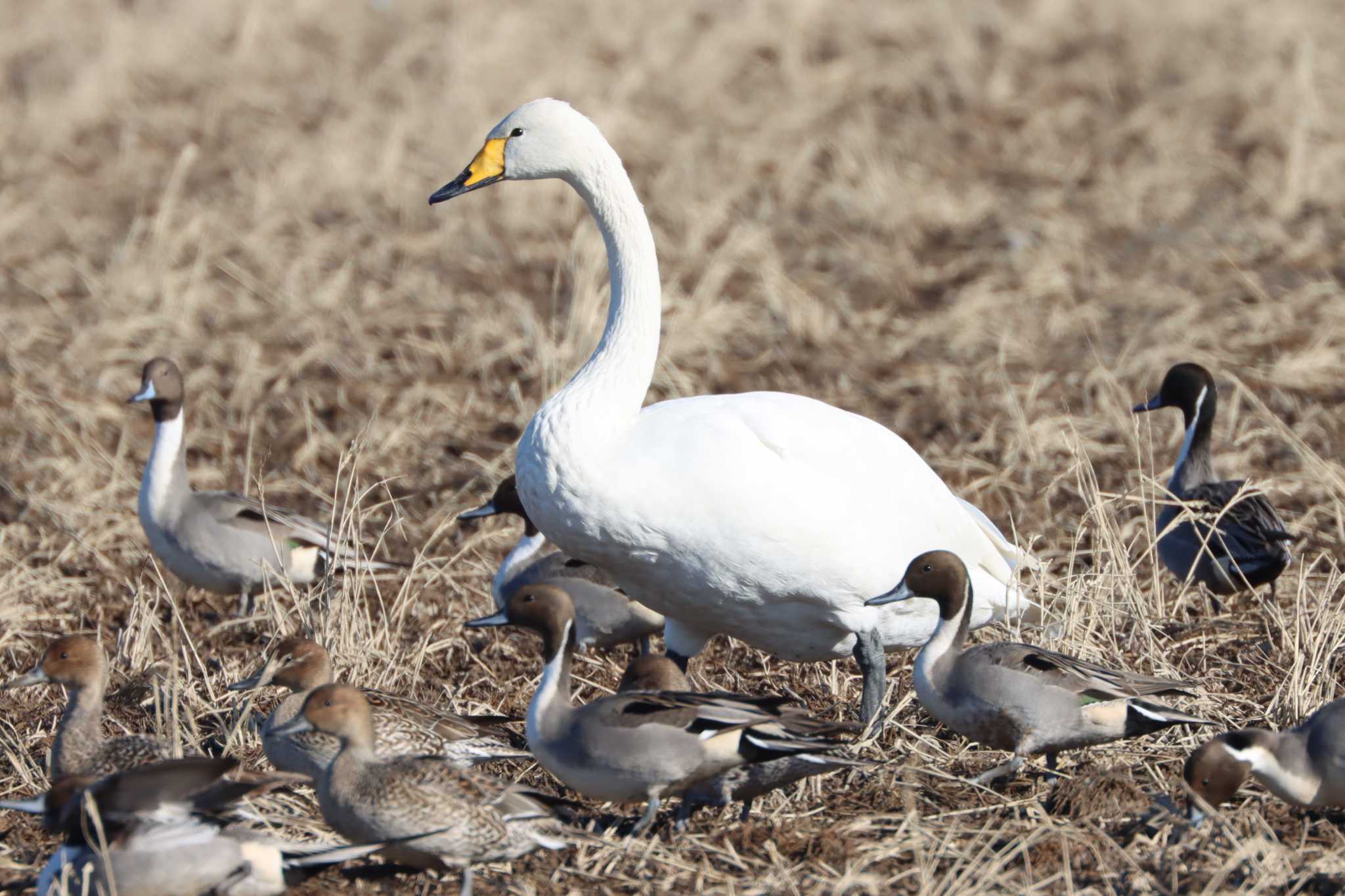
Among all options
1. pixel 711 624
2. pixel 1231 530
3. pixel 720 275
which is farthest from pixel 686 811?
pixel 720 275

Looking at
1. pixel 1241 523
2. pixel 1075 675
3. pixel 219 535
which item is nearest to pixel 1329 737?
pixel 1075 675

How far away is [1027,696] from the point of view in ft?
14.3

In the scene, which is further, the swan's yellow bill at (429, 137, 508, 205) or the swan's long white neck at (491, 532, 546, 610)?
the swan's long white neck at (491, 532, 546, 610)

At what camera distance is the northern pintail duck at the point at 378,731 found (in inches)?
174

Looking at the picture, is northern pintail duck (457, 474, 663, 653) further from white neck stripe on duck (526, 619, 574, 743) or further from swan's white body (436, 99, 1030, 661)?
white neck stripe on duck (526, 619, 574, 743)

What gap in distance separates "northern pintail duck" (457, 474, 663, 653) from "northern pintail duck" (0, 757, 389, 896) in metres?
2.13

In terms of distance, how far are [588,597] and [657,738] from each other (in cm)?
197

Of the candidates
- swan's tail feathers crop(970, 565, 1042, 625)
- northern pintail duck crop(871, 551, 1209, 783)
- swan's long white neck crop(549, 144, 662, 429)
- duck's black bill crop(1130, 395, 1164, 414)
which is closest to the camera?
northern pintail duck crop(871, 551, 1209, 783)

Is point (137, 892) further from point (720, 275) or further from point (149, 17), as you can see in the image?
point (149, 17)

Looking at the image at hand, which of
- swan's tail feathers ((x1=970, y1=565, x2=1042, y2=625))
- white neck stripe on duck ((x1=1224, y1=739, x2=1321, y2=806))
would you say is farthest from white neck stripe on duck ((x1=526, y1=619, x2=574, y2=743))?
white neck stripe on duck ((x1=1224, y1=739, x2=1321, y2=806))

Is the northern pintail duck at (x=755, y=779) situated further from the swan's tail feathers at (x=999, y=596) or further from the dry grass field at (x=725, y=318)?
the swan's tail feathers at (x=999, y=596)

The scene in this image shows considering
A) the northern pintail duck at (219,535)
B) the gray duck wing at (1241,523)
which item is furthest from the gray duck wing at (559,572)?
the gray duck wing at (1241,523)

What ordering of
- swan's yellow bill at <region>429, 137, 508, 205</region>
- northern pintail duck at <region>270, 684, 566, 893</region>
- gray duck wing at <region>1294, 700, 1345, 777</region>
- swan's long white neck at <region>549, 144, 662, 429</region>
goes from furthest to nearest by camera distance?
swan's yellow bill at <region>429, 137, 508, 205</region>
swan's long white neck at <region>549, 144, 662, 429</region>
gray duck wing at <region>1294, 700, 1345, 777</region>
northern pintail duck at <region>270, 684, 566, 893</region>

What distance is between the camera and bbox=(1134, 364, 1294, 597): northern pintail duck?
586cm
